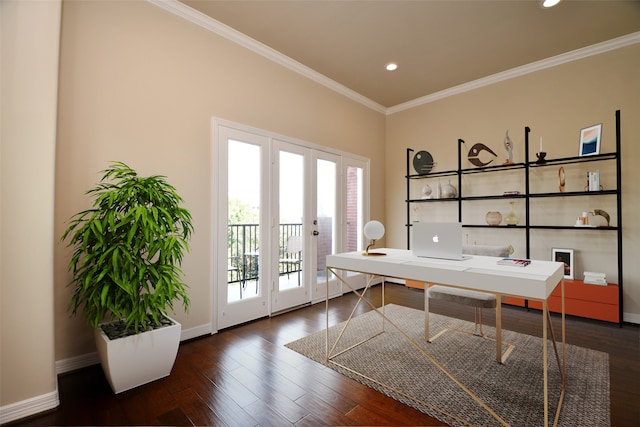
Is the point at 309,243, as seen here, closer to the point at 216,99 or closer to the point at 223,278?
the point at 223,278

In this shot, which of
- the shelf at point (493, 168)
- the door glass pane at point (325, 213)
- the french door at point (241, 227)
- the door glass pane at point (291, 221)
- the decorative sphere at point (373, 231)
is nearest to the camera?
the decorative sphere at point (373, 231)

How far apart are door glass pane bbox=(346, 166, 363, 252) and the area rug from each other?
1754mm

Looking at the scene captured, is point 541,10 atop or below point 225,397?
atop

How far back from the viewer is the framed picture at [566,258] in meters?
3.48

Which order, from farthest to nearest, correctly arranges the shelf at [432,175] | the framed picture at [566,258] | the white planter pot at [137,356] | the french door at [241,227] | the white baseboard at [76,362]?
the shelf at [432,175], the framed picture at [566,258], the french door at [241,227], the white baseboard at [76,362], the white planter pot at [137,356]

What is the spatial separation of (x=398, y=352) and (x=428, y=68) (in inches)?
137

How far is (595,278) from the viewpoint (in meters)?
3.23

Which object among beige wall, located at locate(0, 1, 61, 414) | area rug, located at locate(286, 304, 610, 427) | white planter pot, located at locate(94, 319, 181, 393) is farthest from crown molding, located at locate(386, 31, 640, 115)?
white planter pot, located at locate(94, 319, 181, 393)

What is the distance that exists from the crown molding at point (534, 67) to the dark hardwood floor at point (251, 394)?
3103mm

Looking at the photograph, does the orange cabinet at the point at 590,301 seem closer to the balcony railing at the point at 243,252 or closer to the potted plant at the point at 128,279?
the balcony railing at the point at 243,252

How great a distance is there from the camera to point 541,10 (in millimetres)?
2766

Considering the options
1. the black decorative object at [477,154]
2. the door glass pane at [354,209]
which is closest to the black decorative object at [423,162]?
the black decorative object at [477,154]

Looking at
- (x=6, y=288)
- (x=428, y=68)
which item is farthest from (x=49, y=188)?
(x=428, y=68)

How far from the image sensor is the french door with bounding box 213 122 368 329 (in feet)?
9.98
